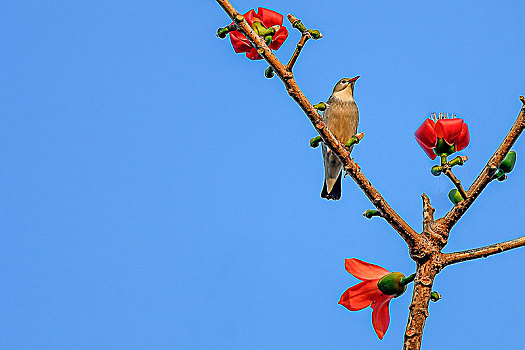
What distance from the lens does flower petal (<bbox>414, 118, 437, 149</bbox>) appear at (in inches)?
76.9

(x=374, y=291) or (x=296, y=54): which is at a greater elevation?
(x=296, y=54)

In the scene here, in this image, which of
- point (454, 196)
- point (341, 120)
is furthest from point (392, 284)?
point (341, 120)

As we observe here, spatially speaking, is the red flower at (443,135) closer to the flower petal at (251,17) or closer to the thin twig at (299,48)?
the thin twig at (299,48)

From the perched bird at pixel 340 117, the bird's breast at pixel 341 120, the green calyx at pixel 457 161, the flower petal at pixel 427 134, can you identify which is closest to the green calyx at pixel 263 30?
the flower petal at pixel 427 134

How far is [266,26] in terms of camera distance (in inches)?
78.1

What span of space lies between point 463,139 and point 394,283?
57cm

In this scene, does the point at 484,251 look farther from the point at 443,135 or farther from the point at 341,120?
the point at 341,120

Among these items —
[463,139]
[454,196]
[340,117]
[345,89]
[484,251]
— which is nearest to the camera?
[484,251]

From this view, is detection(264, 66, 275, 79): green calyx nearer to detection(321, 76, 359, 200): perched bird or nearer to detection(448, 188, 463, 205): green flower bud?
detection(448, 188, 463, 205): green flower bud

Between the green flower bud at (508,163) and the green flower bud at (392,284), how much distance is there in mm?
456

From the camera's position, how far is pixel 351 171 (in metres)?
1.73

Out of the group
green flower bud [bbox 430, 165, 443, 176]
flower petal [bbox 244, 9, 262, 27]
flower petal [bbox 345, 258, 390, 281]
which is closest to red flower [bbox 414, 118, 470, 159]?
green flower bud [bbox 430, 165, 443, 176]

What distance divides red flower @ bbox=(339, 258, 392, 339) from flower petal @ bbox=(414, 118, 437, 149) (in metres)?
0.46

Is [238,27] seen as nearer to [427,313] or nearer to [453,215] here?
[453,215]
